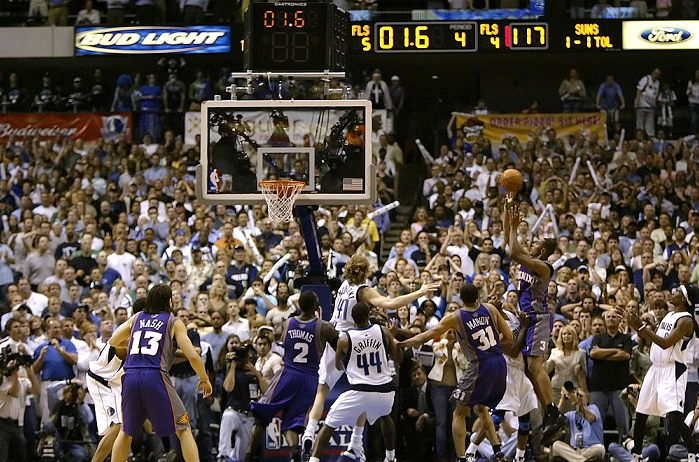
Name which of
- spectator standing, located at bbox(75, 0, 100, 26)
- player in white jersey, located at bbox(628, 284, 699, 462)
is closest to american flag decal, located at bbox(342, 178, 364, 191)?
player in white jersey, located at bbox(628, 284, 699, 462)

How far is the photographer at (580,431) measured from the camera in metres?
14.6

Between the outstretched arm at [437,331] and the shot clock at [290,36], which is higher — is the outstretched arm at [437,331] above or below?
below

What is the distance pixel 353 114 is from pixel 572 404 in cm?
450

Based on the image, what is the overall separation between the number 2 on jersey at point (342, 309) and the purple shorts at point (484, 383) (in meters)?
1.53

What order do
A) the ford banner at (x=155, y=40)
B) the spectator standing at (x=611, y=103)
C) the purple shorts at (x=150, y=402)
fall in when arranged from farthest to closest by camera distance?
the ford banner at (x=155, y=40) < the spectator standing at (x=611, y=103) < the purple shorts at (x=150, y=402)

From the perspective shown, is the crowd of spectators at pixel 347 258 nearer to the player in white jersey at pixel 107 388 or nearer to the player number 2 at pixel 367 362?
the player number 2 at pixel 367 362

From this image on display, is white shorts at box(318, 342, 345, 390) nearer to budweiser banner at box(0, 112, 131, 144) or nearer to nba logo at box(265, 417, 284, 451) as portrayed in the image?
nba logo at box(265, 417, 284, 451)

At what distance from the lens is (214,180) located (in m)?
13.4

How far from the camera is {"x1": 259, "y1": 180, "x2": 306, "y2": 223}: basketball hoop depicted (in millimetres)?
13188

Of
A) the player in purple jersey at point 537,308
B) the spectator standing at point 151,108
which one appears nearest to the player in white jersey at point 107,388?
the player in purple jersey at point 537,308

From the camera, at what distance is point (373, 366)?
12.6 meters

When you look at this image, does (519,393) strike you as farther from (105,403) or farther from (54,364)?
(54,364)

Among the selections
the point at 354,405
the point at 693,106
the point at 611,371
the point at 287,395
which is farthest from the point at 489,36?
the point at 354,405

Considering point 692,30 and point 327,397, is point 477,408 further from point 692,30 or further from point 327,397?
point 692,30
